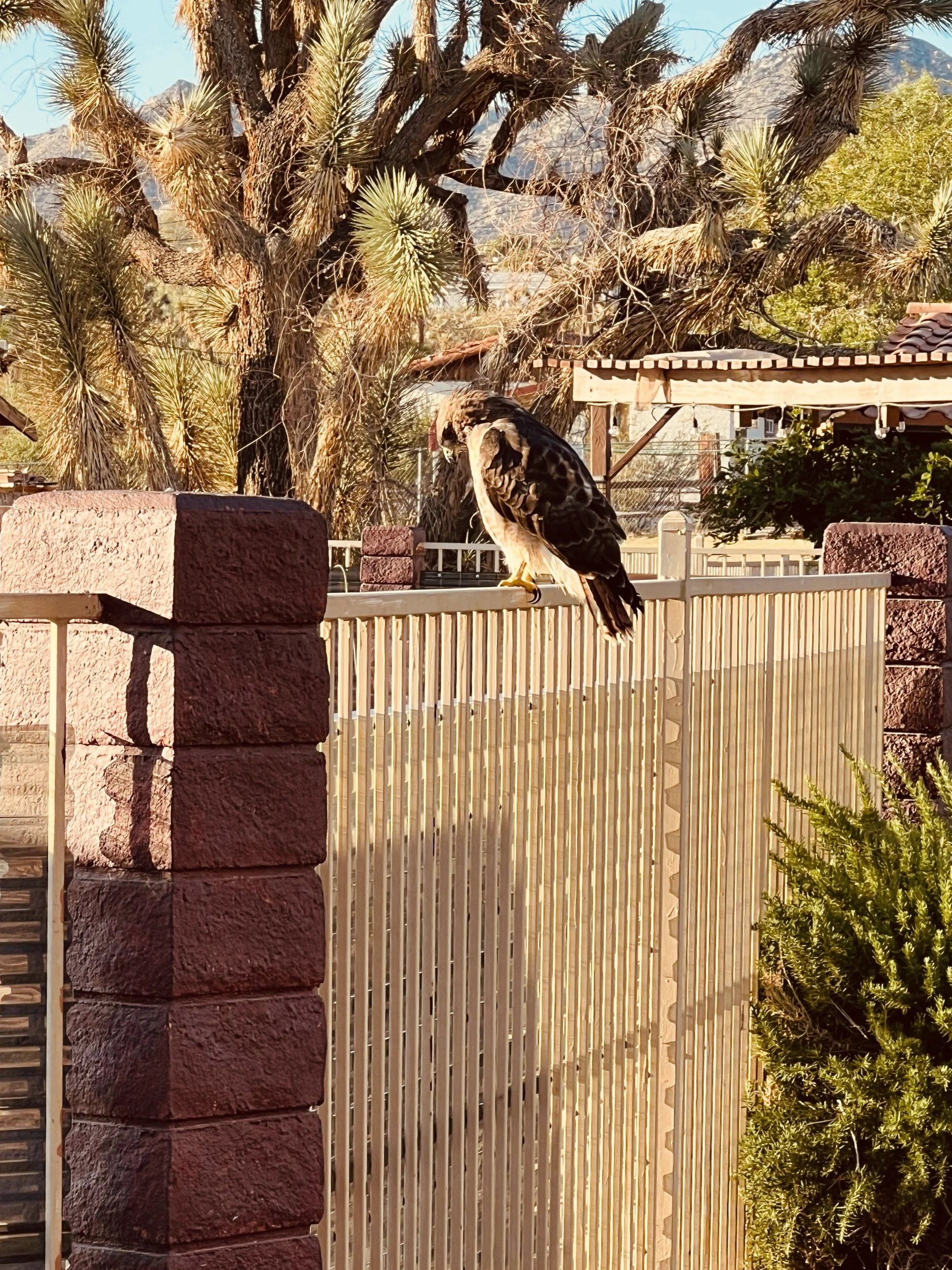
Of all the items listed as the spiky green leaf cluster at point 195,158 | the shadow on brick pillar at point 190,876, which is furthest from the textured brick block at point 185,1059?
the spiky green leaf cluster at point 195,158

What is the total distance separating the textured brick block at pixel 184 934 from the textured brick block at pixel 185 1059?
33 millimetres

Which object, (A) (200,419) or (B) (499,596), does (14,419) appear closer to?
(A) (200,419)

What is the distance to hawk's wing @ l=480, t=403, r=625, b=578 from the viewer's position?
4340mm

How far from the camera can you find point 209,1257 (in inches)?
105

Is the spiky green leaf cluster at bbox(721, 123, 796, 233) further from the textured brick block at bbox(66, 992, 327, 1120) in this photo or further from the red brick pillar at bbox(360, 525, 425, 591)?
the textured brick block at bbox(66, 992, 327, 1120)

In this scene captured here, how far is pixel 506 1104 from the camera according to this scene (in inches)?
147

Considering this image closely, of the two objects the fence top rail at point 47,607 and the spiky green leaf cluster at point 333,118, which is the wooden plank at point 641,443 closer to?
the spiky green leaf cluster at point 333,118

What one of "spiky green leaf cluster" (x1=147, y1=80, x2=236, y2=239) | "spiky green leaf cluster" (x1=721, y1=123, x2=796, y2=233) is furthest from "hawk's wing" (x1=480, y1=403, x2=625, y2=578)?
"spiky green leaf cluster" (x1=721, y1=123, x2=796, y2=233)

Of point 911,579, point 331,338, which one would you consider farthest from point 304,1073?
point 331,338

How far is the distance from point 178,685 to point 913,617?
4.73m

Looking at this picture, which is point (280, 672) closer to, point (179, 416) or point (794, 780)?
point (794, 780)

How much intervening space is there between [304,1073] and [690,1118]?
232 centimetres

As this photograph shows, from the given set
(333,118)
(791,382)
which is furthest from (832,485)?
(333,118)

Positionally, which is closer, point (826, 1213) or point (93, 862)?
point (93, 862)
